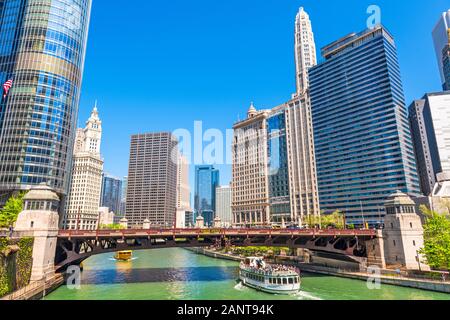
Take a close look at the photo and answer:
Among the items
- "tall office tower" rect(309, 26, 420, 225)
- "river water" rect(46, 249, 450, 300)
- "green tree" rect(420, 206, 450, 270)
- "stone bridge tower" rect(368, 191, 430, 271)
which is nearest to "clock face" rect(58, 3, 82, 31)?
"river water" rect(46, 249, 450, 300)

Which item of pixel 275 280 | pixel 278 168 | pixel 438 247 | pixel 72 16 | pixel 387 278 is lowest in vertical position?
pixel 387 278

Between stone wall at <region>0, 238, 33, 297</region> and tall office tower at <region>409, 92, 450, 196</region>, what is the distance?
7881 inches

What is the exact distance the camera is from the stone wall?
34938mm

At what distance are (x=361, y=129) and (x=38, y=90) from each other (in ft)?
509

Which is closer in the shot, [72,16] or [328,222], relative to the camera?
[72,16]

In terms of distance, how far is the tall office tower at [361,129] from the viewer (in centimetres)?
14462

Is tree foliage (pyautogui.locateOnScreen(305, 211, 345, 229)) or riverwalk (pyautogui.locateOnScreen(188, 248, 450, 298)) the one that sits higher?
tree foliage (pyautogui.locateOnScreen(305, 211, 345, 229))

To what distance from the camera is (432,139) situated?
587 ft

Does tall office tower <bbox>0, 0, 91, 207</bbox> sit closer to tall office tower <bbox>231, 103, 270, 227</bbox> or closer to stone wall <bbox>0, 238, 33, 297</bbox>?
stone wall <bbox>0, 238, 33, 297</bbox>

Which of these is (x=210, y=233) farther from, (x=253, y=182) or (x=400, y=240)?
(x=253, y=182)

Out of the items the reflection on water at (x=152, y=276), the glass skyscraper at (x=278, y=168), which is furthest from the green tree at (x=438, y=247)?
the glass skyscraper at (x=278, y=168)

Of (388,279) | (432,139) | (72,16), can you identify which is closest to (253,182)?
(432,139)
